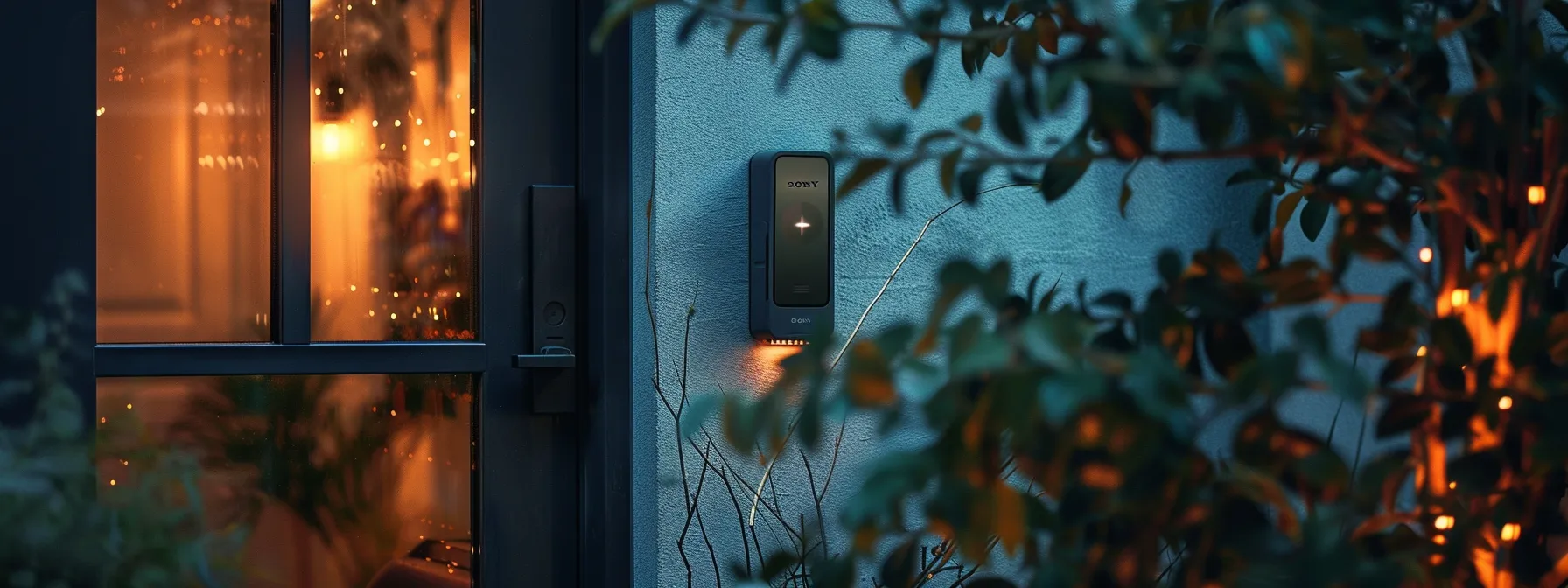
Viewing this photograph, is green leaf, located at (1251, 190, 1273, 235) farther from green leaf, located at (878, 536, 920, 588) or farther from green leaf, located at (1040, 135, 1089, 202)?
green leaf, located at (878, 536, 920, 588)

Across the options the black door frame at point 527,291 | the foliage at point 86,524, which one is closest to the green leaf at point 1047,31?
the foliage at point 86,524

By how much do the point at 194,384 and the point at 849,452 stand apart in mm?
974

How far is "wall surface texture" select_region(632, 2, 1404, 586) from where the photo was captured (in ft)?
5.78

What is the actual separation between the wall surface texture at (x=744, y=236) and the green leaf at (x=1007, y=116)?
3.56ft

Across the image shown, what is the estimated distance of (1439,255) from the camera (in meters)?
0.87

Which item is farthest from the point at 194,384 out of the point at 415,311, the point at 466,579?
the point at 466,579

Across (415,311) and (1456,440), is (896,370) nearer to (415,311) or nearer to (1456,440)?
(1456,440)

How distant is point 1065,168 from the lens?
0.79m

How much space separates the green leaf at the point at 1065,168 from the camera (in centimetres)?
76

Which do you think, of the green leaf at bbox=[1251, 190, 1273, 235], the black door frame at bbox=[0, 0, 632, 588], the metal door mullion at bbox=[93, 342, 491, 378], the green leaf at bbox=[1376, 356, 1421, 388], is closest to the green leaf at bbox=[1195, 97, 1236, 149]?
the green leaf at bbox=[1376, 356, 1421, 388]

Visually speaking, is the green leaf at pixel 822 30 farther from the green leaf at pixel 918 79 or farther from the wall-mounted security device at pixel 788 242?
the wall-mounted security device at pixel 788 242

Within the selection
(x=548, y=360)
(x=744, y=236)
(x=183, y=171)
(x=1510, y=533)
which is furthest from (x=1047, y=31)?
(x=183, y=171)

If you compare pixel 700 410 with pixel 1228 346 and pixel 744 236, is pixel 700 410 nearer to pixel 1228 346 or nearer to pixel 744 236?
pixel 1228 346

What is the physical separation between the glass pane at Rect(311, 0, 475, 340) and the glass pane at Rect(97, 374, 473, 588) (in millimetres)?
106
